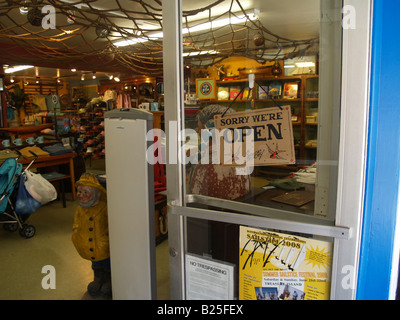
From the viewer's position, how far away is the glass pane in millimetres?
1193

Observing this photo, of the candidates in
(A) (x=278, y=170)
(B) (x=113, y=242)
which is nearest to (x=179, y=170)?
(A) (x=278, y=170)

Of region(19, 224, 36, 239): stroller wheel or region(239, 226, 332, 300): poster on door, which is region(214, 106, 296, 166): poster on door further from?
region(19, 224, 36, 239): stroller wheel

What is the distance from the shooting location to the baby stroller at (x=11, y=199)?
3570mm

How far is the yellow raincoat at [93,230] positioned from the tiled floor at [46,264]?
48cm

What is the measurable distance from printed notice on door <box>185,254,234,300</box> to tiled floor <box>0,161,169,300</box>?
1.37 m

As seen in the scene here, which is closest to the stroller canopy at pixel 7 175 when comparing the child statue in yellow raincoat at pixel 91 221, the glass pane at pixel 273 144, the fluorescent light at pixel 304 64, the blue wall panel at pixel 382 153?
the child statue in yellow raincoat at pixel 91 221

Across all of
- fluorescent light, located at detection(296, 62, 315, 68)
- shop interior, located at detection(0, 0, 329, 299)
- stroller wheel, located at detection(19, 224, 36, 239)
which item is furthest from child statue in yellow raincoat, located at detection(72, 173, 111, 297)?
fluorescent light, located at detection(296, 62, 315, 68)

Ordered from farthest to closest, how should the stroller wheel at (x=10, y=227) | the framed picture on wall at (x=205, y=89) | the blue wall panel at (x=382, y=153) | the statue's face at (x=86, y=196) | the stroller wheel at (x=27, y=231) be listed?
the stroller wheel at (x=10, y=227) → the stroller wheel at (x=27, y=231) → the statue's face at (x=86, y=196) → the framed picture on wall at (x=205, y=89) → the blue wall panel at (x=382, y=153)

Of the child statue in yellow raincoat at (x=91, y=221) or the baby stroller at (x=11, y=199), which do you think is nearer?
the child statue in yellow raincoat at (x=91, y=221)

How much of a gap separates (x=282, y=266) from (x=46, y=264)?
2.94 meters

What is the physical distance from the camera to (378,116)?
3.36ft

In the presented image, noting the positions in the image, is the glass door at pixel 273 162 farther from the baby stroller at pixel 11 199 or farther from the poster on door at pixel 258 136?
the baby stroller at pixel 11 199

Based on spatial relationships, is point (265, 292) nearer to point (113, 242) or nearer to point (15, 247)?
point (113, 242)
